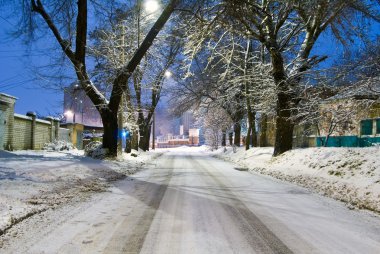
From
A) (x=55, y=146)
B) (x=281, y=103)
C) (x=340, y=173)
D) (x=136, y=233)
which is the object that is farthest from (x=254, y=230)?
(x=55, y=146)

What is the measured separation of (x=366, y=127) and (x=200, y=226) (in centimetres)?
2139

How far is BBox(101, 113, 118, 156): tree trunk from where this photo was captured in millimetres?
18766

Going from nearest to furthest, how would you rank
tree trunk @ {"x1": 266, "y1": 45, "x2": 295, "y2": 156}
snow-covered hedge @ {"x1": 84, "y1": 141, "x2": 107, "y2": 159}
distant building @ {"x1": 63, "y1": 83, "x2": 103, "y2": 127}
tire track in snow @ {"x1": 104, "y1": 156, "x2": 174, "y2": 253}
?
tire track in snow @ {"x1": 104, "y1": 156, "x2": 174, "y2": 253} < tree trunk @ {"x1": 266, "y1": 45, "x2": 295, "y2": 156} < snow-covered hedge @ {"x1": 84, "y1": 141, "x2": 107, "y2": 159} < distant building @ {"x1": 63, "y1": 83, "x2": 103, "y2": 127}

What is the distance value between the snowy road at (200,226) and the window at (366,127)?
56.3ft

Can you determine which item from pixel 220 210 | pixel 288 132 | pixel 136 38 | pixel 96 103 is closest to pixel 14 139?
pixel 96 103

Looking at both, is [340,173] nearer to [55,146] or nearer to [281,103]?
[281,103]

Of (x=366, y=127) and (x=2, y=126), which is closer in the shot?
(x=2, y=126)

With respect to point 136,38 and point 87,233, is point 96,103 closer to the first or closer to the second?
point 136,38

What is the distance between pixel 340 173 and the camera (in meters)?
10.4

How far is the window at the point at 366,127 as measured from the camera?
912 inches

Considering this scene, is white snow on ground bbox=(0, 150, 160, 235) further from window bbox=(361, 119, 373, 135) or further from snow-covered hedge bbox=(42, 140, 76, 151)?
window bbox=(361, 119, 373, 135)

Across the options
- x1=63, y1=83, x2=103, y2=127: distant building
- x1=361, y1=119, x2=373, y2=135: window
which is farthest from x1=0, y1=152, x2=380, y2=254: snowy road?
x1=361, y1=119, x2=373, y2=135: window

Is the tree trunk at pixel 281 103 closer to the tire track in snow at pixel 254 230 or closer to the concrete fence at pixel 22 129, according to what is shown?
the tire track in snow at pixel 254 230

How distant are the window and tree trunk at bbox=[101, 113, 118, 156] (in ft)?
51.6
